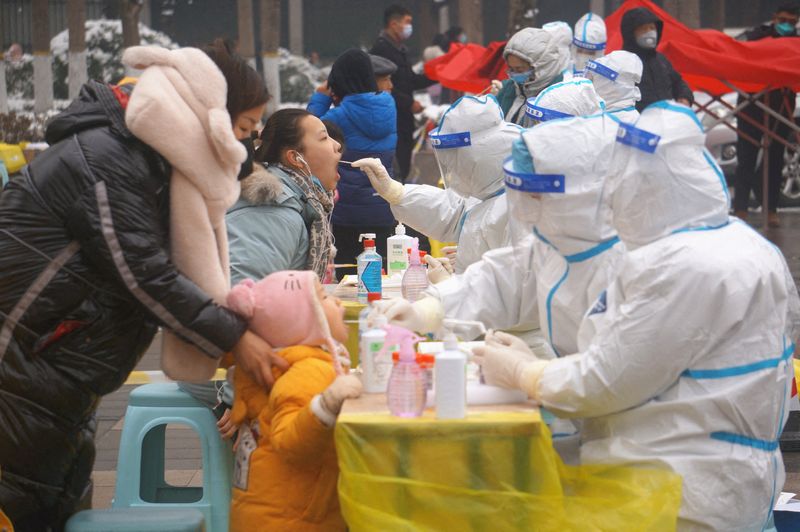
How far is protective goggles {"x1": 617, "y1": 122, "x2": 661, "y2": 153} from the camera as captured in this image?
313cm

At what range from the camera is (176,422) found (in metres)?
4.45

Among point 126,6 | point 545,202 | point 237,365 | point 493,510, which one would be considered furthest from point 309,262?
point 126,6

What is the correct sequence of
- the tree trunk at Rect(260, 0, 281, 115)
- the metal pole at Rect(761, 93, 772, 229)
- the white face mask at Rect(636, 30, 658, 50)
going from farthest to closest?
the tree trunk at Rect(260, 0, 281, 115)
the metal pole at Rect(761, 93, 772, 229)
the white face mask at Rect(636, 30, 658, 50)

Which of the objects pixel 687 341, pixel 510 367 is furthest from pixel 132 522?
pixel 687 341

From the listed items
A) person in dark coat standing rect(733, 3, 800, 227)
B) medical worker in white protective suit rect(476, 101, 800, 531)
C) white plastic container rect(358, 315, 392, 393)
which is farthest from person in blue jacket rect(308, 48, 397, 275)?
person in dark coat standing rect(733, 3, 800, 227)

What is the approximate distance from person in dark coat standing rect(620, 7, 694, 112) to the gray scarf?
467 centimetres

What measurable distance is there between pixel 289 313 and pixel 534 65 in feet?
14.8

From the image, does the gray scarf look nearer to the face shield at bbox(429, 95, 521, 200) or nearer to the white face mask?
the face shield at bbox(429, 95, 521, 200)

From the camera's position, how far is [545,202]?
3477 millimetres

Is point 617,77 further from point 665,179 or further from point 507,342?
point 665,179

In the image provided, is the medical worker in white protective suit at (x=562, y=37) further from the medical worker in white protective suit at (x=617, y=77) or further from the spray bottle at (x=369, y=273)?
the spray bottle at (x=369, y=273)

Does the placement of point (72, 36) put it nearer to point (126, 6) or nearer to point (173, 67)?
point (126, 6)

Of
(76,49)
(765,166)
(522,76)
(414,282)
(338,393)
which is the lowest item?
(765,166)

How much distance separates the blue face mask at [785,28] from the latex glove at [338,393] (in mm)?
9972
